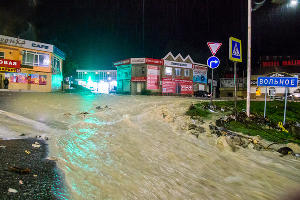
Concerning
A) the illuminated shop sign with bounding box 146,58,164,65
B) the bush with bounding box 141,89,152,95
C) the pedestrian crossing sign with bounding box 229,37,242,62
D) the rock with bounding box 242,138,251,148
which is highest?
the illuminated shop sign with bounding box 146,58,164,65

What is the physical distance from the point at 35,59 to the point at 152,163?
3152cm

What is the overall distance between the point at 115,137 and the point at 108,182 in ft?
8.65

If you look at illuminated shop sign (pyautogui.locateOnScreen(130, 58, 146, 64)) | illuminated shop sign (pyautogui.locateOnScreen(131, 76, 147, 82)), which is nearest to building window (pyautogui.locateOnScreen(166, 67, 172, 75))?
illuminated shop sign (pyautogui.locateOnScreen(131, 76, 147, 82))

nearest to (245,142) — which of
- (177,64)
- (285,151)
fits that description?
(285,151)

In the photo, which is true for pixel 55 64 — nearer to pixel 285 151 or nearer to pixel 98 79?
pixel 98 79

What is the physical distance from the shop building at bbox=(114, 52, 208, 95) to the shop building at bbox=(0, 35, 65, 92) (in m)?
13.3

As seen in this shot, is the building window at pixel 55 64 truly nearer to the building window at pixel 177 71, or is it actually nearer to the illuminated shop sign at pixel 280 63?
the building window at pixel 177 71

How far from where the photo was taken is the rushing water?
332cm

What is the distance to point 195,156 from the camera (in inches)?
201

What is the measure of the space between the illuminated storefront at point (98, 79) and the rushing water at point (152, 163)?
49.2 m

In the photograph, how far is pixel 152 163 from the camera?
442 centimetres

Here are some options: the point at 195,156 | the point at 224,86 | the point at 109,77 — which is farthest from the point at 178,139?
the point at 109,77

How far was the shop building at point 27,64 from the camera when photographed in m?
26.5

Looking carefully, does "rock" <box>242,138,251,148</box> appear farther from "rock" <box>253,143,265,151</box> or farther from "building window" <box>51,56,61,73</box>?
"building window" <box>51,56,61,73</box>
